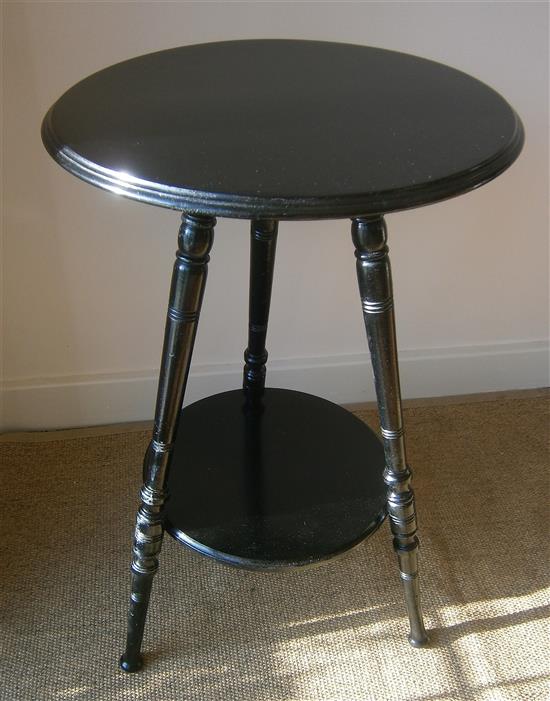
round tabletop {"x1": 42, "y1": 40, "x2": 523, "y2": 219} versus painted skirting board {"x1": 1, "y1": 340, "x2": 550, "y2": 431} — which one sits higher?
round tabletop {"x1": 42, "y1": 40, "x2": 523, "y2": 219}

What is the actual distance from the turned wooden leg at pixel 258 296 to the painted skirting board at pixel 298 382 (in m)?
0.26

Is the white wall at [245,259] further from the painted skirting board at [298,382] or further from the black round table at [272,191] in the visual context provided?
the black round table at [272,191]

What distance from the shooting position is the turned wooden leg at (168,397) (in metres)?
0.74

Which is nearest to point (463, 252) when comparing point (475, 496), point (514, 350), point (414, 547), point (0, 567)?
point (514, 350)

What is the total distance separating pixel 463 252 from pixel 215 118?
783mm

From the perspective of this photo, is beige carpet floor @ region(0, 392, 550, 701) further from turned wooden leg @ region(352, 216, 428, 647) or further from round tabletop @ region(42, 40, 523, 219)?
round tabletop @ region(42, 40, 523, 219)

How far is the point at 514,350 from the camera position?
62.2 inches

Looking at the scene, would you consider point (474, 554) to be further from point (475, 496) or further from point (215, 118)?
point (215, 118)

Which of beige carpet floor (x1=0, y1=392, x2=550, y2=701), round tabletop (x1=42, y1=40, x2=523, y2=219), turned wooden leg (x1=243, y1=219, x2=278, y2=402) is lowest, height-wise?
beige carpet floor (x1=0, y1=392, x2=550, y2=701)

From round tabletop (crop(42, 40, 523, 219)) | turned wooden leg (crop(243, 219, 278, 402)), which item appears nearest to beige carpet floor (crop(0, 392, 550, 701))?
turned wooden leg (crop(243, 219, 278, 402))

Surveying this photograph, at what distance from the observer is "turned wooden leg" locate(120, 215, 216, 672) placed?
2.42 feet

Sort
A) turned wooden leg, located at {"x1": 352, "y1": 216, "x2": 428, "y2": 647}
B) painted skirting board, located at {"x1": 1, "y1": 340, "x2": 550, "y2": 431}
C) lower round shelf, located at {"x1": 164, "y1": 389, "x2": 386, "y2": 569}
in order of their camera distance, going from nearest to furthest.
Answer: turned wooden leg, located at {"x1": 352, "y1": 216, "x2": 428, "y2": 647} < lower round shelf, located at {"x1": 164, "y1": 389, "x2": 386, "y2": 569} < painted skirting board, located at {"x1": 1, "y1": 340, "x2": 550, "y2": 431}

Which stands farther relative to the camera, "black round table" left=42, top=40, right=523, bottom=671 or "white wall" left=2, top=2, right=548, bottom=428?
"white wall" left=2, top=2, right=548, bottom=428

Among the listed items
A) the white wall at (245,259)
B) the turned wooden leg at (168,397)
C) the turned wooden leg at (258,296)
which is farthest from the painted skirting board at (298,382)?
the turned wooden leg at (168,397)
